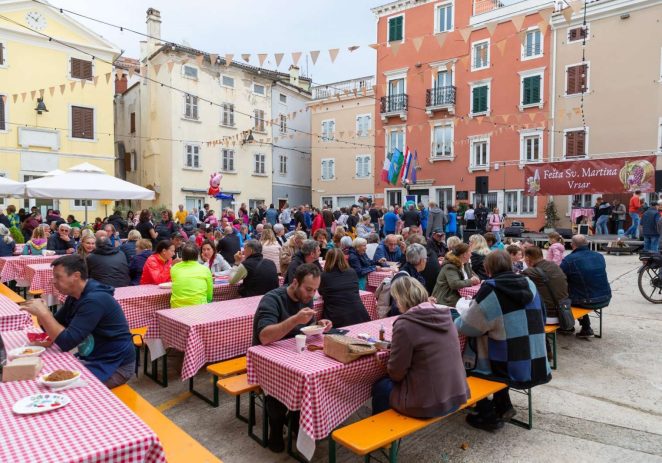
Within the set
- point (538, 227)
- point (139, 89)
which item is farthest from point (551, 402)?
point (139, 89)

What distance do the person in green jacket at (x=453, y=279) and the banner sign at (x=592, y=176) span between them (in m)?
14.6

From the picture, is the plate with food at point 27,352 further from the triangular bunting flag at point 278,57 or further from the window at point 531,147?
the window at point 531,147

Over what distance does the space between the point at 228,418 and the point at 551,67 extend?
23059 millimetres

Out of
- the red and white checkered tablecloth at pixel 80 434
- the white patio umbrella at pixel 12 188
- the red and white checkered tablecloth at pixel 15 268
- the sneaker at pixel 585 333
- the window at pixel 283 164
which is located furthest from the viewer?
the window at pixel 283 164

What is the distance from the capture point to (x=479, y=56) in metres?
24.3

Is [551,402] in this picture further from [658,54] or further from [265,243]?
[658,54]

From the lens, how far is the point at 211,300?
5.61 m

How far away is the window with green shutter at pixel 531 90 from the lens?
22625 millimetres

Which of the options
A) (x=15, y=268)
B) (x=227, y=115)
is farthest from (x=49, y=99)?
(x=15, y=268)

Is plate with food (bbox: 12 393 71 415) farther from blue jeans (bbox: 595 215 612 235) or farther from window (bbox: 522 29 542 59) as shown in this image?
window (bbox: 522 29 542 59)

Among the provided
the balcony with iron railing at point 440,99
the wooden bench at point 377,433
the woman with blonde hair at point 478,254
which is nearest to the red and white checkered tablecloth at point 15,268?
the woman with blonde hair at point 478,254

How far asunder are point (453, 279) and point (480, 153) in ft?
67.8

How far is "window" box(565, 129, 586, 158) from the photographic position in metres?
21.6

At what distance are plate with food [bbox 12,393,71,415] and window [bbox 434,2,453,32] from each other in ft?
84.8
